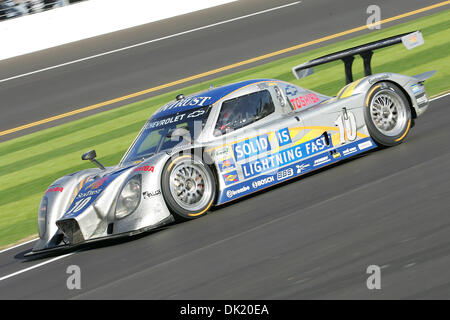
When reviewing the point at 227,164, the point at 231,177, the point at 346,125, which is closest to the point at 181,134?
the point at 227,164

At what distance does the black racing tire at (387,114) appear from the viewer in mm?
9062

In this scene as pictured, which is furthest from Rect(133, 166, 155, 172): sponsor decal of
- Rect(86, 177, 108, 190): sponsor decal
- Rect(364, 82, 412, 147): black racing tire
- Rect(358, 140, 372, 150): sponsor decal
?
Rect(364, 82, 412, 147): black racing tire

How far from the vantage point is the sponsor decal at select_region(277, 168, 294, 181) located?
834cm

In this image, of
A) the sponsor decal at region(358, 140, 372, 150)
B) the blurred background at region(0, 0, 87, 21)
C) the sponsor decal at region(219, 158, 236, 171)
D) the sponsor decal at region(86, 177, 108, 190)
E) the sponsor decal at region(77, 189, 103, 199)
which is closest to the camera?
the sponsor decal at region(77, 189, 103, 199)

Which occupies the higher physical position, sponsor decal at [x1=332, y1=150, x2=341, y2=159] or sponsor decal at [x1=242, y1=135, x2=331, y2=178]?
sponsor decal at [x1=242, y1=135, x2=331, y2=178]

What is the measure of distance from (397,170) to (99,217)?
3286mm

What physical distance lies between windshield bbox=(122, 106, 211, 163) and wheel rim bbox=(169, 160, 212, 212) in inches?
21.4

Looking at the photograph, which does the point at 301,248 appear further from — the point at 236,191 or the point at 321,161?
the point at 321,161

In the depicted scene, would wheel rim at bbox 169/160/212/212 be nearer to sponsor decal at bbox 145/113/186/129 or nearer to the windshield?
the windshield

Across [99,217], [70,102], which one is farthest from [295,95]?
[70,102]

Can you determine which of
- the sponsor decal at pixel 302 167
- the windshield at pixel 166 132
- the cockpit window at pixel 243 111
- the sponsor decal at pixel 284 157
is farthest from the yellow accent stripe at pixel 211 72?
the sponsor decal at pixel 302 167

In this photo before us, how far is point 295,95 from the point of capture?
30.0 ft

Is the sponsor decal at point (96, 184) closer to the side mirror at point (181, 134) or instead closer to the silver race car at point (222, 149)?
the silver race car at point (222, 149)
